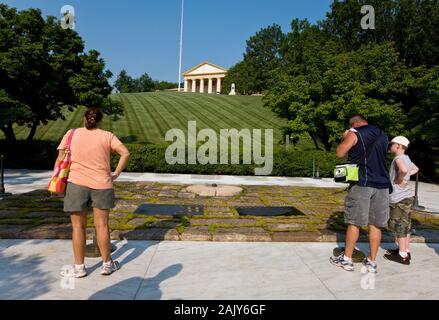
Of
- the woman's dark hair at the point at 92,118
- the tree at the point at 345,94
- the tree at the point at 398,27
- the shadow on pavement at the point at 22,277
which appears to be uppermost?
the tree at the point at 398,27

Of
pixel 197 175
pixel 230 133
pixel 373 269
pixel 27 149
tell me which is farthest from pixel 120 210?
pixel 230 133

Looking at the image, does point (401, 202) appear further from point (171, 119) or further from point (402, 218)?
point (171, 119)

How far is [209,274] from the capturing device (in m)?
3.90

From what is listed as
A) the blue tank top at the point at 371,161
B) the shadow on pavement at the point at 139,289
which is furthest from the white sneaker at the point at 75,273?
the blue tank top at the point at 371,161

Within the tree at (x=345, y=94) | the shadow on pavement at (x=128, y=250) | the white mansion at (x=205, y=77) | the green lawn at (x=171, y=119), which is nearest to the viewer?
the shadow on pavement at (x=128, y=250)

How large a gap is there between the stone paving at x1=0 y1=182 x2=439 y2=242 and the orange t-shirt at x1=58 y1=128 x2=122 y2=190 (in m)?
1.86

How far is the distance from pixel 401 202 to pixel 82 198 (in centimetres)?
402

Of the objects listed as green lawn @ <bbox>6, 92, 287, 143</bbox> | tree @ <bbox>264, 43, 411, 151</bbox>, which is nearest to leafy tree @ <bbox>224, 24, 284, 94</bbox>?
green lawn @ <bbox>6, 92, 287, 143</bbox>

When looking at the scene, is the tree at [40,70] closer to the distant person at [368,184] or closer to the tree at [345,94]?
the tree at [345,94]

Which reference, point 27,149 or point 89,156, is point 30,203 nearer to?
point 89,156

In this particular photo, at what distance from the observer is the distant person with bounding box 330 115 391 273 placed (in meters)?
4.03

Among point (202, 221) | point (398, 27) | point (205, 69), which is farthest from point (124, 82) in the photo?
point (202, 221)

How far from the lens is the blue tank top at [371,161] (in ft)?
13.2

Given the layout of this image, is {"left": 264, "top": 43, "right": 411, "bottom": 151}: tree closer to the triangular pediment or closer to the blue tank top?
the blue tank top
